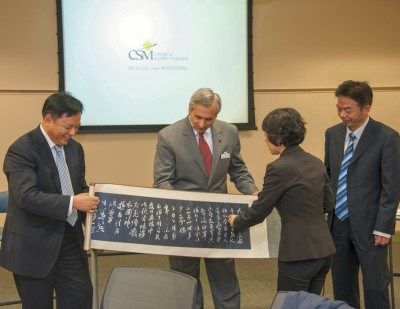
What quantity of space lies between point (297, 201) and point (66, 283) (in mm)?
1303

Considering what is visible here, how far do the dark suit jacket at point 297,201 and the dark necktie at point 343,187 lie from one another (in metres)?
0.55

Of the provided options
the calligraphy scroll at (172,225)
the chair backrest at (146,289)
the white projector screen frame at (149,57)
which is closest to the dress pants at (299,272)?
the calligraphy scroll at (172,225)

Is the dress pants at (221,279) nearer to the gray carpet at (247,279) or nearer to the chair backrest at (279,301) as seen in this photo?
the gray carpet at (247,279)

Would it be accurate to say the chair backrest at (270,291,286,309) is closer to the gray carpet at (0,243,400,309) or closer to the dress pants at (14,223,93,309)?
the dress pants at (14,223,93,309)

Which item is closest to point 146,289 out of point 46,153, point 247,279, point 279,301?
point 279,301

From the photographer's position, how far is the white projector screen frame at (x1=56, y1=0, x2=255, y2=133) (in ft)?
16.4

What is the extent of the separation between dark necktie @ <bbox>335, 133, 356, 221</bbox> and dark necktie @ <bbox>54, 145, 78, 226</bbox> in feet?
4.94

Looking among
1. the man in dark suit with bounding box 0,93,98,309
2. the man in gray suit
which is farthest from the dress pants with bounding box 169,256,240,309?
the man in dark suit with bounding box 0,93,98,309

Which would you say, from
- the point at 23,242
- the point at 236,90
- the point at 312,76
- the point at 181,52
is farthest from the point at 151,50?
the point at 23,242

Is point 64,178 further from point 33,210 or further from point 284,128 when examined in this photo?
point 284,128

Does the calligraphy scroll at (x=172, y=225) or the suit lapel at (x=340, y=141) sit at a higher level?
the suit lapel at (x=340, y=141)

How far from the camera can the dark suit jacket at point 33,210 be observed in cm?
251

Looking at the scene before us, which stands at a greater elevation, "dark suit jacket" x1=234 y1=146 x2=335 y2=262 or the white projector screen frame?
the white projector screen frame

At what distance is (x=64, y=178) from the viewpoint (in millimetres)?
2703
